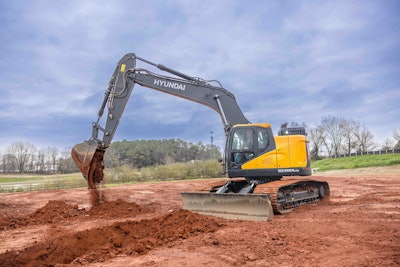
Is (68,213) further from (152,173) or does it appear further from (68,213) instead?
(152,173)

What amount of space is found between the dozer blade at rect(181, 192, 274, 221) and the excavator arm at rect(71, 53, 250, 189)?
91.5 inches

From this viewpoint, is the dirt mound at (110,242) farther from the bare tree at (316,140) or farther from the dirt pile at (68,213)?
the bare tree at (316,140)

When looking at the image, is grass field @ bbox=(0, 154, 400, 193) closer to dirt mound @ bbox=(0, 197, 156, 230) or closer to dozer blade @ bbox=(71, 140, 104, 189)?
dirt mound @ bbox=(0, 197, 156, 230)

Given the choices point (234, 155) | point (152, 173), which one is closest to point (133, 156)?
point (152, 173)

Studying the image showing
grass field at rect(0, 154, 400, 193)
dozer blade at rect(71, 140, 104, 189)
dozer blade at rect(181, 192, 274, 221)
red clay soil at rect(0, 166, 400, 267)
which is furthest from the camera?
grass field at rect(0, 154, 400, 193)

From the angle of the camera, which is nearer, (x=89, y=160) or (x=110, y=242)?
(x=110, y=242)

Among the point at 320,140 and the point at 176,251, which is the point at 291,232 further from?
the point at 320,140

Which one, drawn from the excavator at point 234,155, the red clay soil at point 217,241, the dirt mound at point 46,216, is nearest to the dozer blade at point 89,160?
the excavator at point 234,155

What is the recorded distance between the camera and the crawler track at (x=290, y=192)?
337 inches

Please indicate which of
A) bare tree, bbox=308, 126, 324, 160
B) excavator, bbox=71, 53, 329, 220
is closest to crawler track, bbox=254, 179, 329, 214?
excavator, bbox=71, 53, 329, 220

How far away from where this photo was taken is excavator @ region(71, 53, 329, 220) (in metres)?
8.66

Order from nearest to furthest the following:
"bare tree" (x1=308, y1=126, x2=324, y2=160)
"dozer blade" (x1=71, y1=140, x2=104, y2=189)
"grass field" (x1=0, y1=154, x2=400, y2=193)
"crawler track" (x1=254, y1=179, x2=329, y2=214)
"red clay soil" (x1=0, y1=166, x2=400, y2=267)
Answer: "red clay soil" (x1=0, y1=166, x2=400, y2=267), "crawler track" (x1=254, y1=179, x2=329, y2=214), "dozer blade" (x1=71, y1=140, x2=104, y2=189), "grass field" (x1=0, y1=154, x2=400, y2=193), "bare tree" (x1=308, y1=126, x2=324, y2=160)

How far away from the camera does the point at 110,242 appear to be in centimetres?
625

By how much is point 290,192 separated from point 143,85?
564 cm
